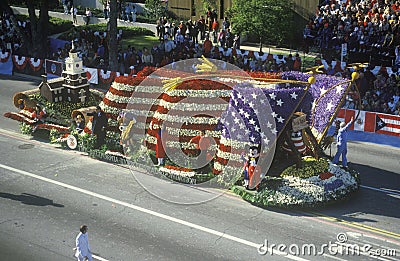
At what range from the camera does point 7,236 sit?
16.9m

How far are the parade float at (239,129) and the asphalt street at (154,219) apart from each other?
0.60 m

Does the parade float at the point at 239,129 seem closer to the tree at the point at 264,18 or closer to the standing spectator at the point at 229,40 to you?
the tree at the point at 264,18

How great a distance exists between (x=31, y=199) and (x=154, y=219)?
4154mm

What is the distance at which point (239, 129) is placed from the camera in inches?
757

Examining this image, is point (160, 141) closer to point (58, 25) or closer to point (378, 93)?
point (378, 93)

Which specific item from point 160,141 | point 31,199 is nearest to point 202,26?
point 160,141

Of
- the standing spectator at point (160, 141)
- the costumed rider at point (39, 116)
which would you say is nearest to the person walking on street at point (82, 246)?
the standing spectator at point (160, 141)

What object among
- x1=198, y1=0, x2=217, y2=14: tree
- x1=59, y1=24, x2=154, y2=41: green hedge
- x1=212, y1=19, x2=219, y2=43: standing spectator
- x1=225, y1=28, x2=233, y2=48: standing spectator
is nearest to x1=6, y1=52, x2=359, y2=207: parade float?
x1=225, y1=28, x2=233, y2=48: standing spectator

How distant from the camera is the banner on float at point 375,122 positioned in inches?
976

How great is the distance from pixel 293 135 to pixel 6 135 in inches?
486

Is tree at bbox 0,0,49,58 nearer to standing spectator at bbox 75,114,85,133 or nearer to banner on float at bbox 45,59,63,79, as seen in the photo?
banner on float at bbox 45,59,63,79

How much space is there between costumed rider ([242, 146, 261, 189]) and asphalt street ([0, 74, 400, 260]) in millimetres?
700

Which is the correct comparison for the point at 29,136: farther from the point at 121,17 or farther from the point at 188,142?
the point at 121,17

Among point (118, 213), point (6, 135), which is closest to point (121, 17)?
point (6, 135)
